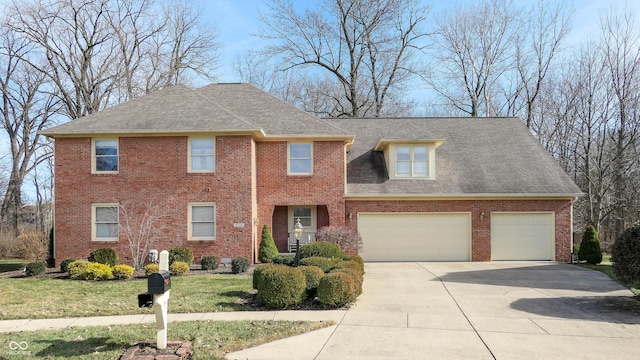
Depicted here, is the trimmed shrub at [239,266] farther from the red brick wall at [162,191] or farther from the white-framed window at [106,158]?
the white-framed window at [106,158]

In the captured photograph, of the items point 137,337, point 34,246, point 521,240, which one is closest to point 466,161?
point 521,240

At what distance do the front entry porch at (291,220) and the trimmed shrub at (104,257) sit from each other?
6.34 metres

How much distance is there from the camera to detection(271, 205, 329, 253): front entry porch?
64.2 ft

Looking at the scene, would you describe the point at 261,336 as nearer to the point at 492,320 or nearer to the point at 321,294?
the point at 321,294

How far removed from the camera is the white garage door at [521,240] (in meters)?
18.8

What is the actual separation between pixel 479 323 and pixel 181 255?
36.3 feet

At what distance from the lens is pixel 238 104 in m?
20.5

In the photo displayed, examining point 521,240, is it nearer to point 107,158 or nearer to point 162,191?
point 162,191

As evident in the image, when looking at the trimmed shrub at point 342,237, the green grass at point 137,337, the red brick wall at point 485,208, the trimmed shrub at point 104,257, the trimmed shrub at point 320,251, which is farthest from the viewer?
the red brick wall at point 485,208

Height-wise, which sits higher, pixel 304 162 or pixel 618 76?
pixel 618 76

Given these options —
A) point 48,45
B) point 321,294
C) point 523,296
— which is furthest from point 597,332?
point 48,45

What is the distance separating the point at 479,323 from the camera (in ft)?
27.1

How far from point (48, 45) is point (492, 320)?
30.9 metres

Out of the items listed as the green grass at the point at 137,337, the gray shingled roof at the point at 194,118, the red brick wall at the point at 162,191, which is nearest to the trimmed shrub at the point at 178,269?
the red brick wall at the point at 162,191
